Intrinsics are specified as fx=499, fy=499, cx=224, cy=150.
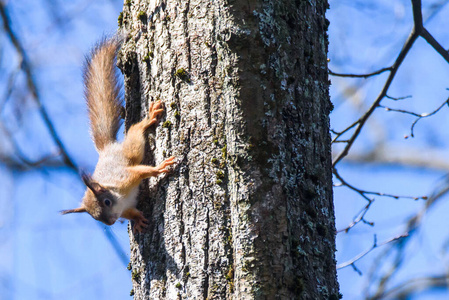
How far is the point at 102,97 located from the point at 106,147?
1.00 feet

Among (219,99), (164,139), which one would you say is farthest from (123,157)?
(219,99)

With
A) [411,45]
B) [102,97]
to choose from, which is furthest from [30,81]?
[411,45]

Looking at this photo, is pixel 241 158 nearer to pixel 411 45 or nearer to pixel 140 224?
pixel 140 224

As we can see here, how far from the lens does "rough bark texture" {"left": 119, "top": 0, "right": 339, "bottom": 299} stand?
1.51 meters

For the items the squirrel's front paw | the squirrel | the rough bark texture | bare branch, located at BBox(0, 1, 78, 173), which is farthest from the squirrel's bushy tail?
the squirrel's front paw

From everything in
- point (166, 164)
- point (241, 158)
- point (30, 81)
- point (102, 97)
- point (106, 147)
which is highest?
point (102, 97)

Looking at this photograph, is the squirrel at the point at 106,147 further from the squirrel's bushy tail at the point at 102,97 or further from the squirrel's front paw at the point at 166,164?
the squirrel's front paw at the point at 166,164

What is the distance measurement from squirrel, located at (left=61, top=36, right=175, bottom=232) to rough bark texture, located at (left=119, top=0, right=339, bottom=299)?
81 cm

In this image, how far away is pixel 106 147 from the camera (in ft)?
9.91

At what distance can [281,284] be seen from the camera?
57.1 inches

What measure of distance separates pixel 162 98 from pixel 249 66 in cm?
43

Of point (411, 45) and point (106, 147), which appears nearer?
point (411, 45)

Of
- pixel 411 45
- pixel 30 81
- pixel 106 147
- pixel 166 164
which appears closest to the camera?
pixel 166 164

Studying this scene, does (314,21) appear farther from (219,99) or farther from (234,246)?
(234,246)
